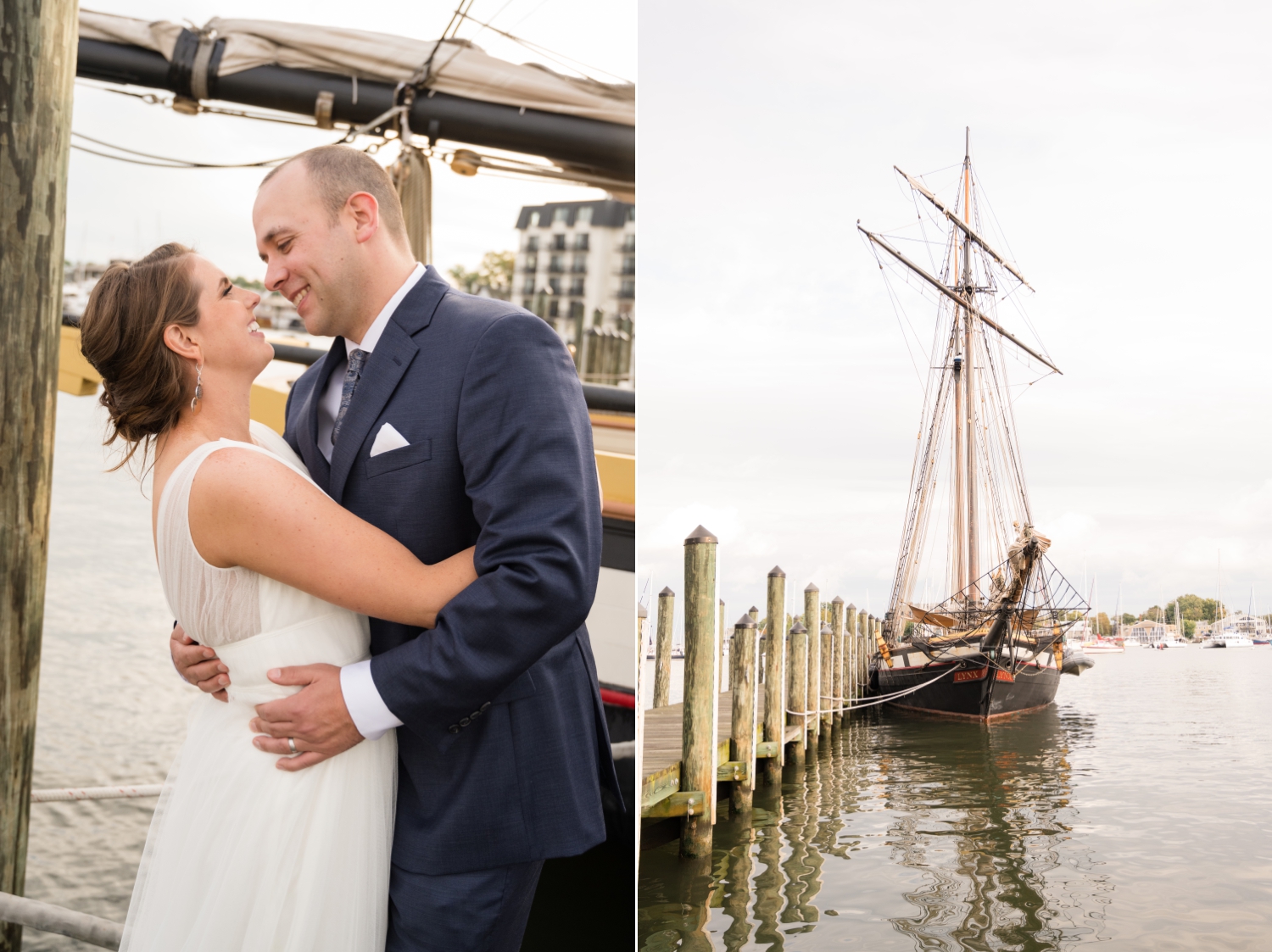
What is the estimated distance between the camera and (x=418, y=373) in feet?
3.29

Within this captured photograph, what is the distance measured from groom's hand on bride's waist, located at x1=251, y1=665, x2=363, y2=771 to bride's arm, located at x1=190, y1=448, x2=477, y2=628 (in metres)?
0.10

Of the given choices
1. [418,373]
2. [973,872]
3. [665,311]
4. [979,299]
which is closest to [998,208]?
[979,299]

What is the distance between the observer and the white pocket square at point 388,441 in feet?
3.22

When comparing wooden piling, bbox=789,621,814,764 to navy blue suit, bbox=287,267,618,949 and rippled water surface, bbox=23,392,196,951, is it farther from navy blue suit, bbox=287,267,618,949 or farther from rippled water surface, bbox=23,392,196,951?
navy blue suit, bbox=287,267,618,949

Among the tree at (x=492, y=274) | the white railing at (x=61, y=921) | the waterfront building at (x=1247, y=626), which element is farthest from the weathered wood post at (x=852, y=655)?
the white railing at (x=61, y=921)

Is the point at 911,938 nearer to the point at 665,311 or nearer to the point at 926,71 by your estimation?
the point at 665,311

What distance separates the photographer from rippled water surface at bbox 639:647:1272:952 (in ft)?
14.7

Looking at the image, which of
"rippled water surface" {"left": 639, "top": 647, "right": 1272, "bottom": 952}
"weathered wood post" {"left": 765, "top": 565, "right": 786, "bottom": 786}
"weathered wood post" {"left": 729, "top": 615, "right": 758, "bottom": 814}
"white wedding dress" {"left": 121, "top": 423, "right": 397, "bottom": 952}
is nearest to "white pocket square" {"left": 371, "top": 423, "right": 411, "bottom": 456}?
"white wedding dress" {"left": 121, "top": 423, "right": 397, "bottom": 952}

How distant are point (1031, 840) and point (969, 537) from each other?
9.89 feet

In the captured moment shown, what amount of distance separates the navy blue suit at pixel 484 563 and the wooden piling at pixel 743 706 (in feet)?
10.6

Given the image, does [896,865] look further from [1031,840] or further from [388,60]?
[388,60]

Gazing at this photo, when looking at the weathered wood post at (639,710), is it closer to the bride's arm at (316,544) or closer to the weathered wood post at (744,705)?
the weathered wood post at (744,705)

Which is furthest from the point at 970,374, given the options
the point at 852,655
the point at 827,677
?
the point at 827,677

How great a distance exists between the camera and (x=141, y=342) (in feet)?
3.39
